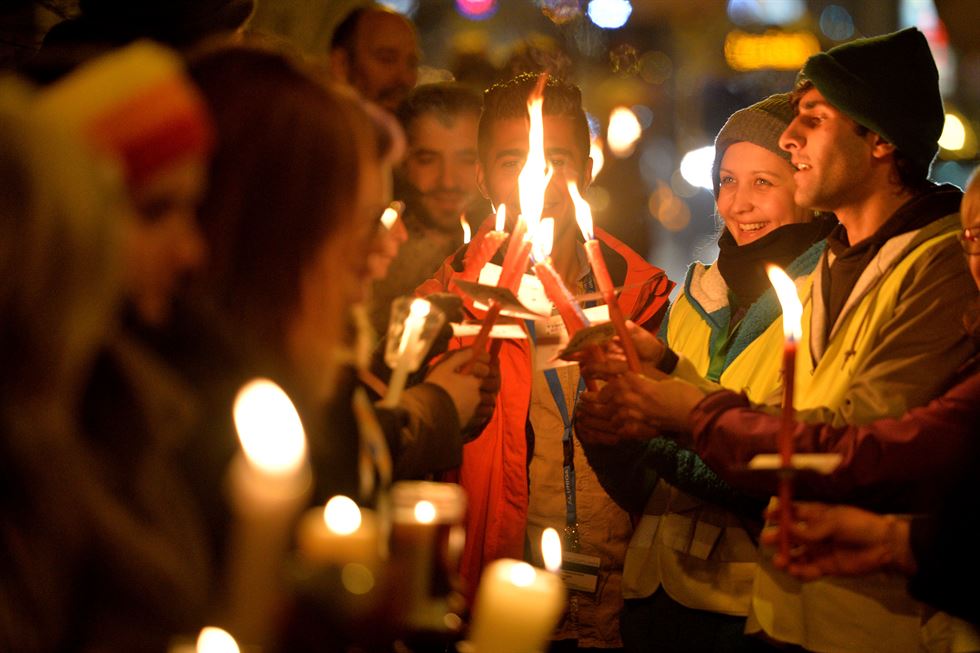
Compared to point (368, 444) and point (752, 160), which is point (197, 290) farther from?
point (752, 160)

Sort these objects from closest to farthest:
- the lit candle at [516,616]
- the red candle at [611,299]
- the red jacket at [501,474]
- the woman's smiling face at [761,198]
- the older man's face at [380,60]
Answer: the lit candle at [516,616] → the red candle at [611,299] → the red jacket at [501,474] → the woman's smiling face at [761,198] → the older man's face at [380,60]

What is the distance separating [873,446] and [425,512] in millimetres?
1418

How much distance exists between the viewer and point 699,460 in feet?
10.5

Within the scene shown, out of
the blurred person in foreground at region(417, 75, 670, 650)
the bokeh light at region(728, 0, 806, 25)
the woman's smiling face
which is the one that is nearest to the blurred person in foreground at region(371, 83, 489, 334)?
the blurred person in foreground at region(417, 75, 670, 650)

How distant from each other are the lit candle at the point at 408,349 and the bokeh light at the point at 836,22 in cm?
2149

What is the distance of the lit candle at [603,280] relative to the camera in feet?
8.94

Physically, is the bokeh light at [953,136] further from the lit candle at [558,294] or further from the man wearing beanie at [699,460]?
the lit candle at [558,294]

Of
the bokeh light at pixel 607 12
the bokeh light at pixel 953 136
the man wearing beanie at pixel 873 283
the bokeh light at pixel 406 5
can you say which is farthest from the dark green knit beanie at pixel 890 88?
the bokeh light at pixel 607 12

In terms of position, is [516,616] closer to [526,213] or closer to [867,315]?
[526,213]

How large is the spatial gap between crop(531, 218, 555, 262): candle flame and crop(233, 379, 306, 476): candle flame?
1.44 meters

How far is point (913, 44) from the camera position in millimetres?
3256

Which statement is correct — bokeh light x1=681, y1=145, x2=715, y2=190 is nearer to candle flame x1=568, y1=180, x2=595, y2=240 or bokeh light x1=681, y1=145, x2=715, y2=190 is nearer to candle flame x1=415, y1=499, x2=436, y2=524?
candle flame x1=568, y1=180, x2=595, y2=240

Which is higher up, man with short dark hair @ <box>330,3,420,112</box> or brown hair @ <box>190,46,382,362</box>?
man with short dark hair @ <box>330,3,420,112</box>

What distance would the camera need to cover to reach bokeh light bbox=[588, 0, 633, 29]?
16.3 m
